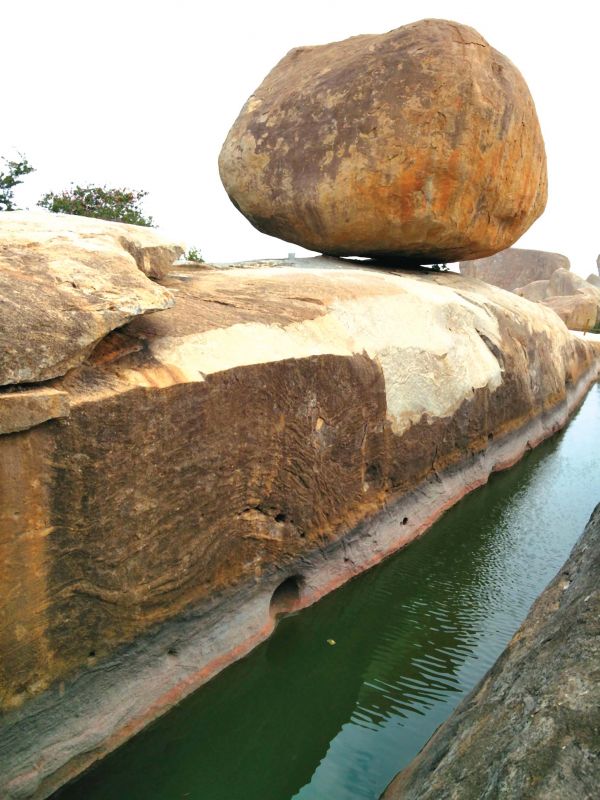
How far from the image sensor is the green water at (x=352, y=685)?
9.39 feet

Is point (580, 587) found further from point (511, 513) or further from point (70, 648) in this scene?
point (511, 513)

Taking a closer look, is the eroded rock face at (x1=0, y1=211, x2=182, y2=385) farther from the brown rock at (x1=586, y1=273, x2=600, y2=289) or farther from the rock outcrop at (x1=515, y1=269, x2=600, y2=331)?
the brown rock at (x1=586, y1=273, x2=600, y2=289)

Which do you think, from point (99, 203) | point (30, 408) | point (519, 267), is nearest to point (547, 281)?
point (519, 267)

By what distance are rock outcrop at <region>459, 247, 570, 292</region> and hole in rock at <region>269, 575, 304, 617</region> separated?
24669 mm

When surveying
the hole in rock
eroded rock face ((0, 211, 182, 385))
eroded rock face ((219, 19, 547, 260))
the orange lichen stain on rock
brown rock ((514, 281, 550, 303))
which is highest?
eroded rock face ((219, 19, 547, 260))

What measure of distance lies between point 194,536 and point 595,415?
8740 mm

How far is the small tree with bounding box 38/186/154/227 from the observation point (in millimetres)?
9774

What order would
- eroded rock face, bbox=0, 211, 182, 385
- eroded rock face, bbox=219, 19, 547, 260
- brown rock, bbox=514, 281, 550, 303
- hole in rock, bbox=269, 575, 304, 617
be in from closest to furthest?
eroded rock face, bbox=0, 211, 182, 385 → hole in rock, bbox=269, 575, 304, 617 → eroded rock face, bbox=219, 19, 547, 260 → brown rock, bbox=514, 281, 550, 303

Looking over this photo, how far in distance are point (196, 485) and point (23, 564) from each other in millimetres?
861

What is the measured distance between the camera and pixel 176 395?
3064mm

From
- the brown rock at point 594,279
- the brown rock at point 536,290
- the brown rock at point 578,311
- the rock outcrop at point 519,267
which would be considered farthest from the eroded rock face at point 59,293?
the brown rock at point 594,279

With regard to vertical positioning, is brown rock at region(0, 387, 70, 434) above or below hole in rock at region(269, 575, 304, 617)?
above

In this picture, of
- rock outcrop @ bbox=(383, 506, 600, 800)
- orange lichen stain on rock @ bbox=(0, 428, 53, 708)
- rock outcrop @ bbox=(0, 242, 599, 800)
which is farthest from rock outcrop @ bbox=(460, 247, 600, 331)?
orange lichen stain on rock @ bbox=(0, 428, 53, 708)

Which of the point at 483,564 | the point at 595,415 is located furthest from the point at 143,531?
the point at 595,415
